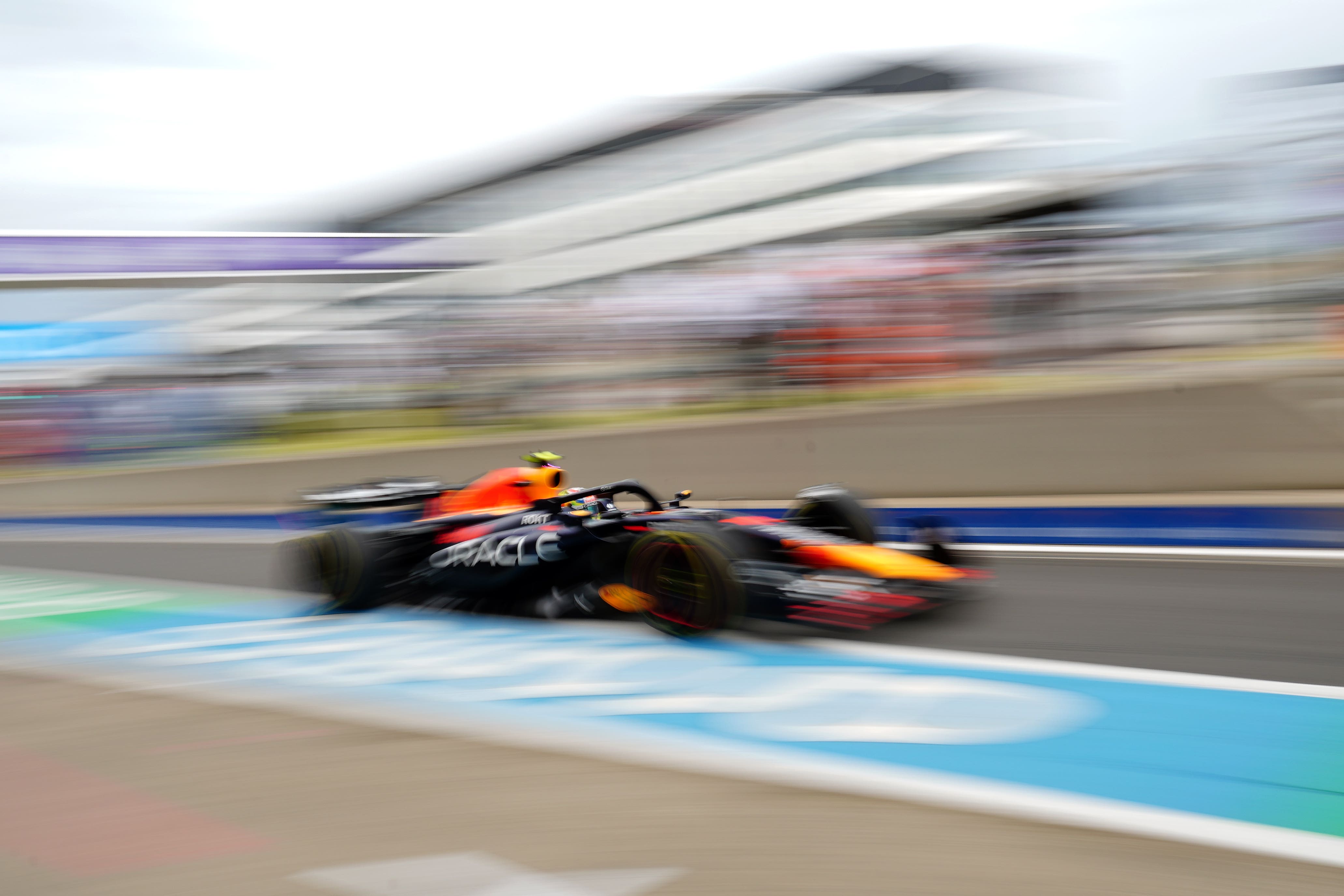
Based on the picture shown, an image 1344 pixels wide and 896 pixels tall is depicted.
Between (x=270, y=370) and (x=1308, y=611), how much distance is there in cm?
1240

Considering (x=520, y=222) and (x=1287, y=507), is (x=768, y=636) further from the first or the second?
(x=520, y=222)

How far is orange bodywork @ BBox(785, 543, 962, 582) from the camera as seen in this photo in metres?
4.29

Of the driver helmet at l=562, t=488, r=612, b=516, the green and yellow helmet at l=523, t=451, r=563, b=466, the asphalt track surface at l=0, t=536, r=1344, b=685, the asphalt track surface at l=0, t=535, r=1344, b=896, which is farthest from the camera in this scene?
the green and yellow helmet at l=523, t=451, r=563, b=466

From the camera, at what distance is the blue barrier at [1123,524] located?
6.33 meters

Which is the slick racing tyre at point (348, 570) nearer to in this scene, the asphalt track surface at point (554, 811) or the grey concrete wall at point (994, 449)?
the asphalt track surface at point (554, 811)

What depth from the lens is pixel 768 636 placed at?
4.46m

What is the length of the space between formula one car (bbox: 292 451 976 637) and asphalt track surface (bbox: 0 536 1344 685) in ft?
0.78

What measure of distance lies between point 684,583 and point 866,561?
2.43 feet

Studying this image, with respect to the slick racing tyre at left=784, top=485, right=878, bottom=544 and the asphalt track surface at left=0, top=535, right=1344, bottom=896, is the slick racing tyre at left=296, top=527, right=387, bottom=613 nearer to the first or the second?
the asphalt track surface at left=0, top=535, right=1344, bottom=896

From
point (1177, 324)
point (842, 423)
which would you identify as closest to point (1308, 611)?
point (1177, 324)

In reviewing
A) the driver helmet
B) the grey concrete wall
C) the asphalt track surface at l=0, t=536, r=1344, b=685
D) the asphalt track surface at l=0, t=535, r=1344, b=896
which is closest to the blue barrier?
the grey concrete wall

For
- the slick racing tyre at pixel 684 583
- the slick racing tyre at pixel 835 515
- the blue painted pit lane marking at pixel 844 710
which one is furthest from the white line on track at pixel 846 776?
the slick racing tyre at pixel 835 515

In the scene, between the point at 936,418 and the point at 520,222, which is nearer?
the point at 936,418

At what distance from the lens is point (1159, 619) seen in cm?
461
